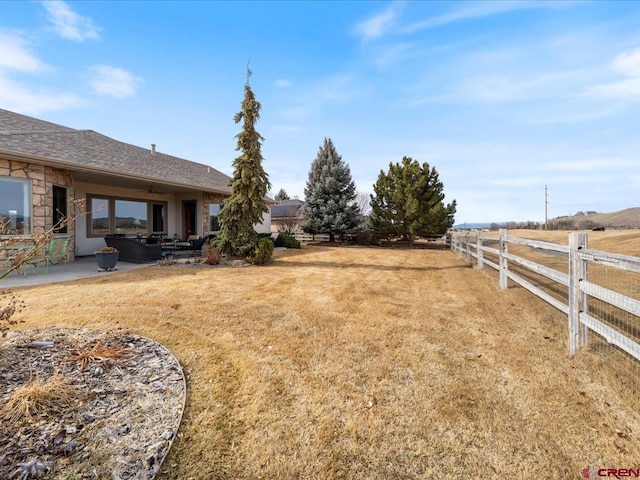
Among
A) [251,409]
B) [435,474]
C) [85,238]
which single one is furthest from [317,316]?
[85,238]

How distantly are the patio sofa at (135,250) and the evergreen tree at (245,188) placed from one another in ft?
7.33

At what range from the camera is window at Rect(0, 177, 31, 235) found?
788cm

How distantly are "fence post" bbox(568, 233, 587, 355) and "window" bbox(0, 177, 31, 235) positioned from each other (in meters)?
11.9

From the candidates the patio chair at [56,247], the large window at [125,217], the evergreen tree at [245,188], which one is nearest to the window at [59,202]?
the patio chair at [56,247]

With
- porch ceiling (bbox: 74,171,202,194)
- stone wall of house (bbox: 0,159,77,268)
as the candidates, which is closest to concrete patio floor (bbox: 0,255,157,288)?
stone wall of house (bbox: 0,159,77,268)

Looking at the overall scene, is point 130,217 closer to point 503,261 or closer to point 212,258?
→ point 212,258

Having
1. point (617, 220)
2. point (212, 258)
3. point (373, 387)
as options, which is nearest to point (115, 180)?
point (212, 258)

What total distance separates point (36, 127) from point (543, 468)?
15747mm

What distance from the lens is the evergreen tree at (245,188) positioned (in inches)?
403

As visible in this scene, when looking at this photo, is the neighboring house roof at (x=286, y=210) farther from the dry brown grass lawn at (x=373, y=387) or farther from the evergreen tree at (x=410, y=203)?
the dry brown grass lawn at (x=373, y=387)

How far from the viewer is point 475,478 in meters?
1.71

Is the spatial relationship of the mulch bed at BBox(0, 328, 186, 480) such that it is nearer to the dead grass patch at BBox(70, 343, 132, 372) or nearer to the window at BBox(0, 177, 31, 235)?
the dead grass patch at BBox(70, 343, 132, 372)

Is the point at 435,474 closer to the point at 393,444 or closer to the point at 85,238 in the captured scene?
the point at 393,444

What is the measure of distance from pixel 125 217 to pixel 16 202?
5.49 m
